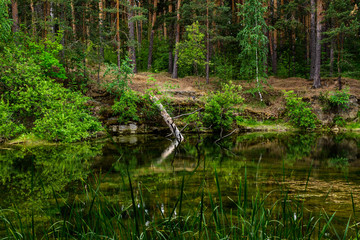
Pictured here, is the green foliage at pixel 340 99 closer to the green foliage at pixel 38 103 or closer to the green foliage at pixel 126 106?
the green foliage at pixel 126 106

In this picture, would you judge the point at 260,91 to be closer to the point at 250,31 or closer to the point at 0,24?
the point at 250,31

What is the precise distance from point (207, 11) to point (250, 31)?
380 cm

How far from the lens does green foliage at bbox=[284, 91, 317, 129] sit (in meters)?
18.0

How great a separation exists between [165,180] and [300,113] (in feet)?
50.6

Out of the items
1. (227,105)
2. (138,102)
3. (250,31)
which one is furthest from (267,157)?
(250,31)

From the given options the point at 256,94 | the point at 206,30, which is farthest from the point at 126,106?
the point at 256,94

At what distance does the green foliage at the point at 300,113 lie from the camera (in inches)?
707

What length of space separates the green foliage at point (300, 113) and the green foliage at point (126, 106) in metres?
11.1

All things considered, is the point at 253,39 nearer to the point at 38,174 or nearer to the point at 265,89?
the point at 265,89

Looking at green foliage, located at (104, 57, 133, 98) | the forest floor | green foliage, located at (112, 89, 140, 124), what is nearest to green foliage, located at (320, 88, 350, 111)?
the forest floor

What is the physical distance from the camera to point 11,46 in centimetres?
1275

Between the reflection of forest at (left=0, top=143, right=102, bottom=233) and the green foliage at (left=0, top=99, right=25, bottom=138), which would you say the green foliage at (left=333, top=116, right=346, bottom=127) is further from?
the green foliage at (left=0, top=99, right=25, bottom=138)

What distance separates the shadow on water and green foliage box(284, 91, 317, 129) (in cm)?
904

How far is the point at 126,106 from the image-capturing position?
14500mm
